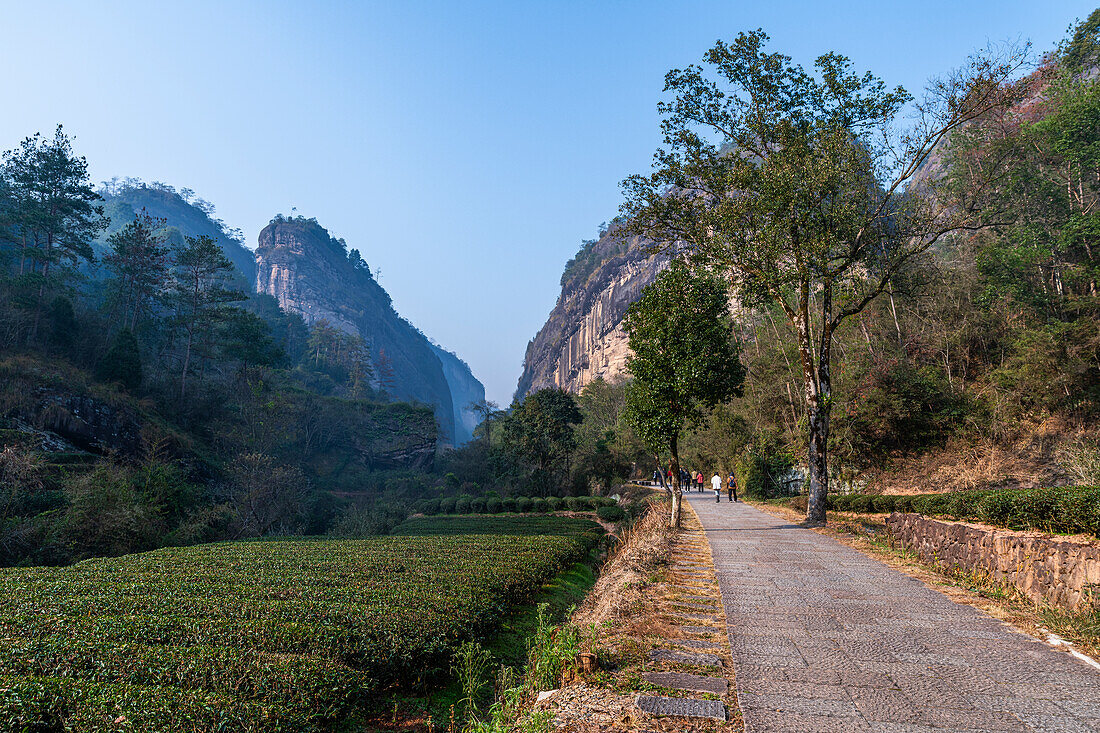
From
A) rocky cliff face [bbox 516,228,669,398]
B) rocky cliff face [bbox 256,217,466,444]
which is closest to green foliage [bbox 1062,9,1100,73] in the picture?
rocky cliff face [bbox 516,228,669,398]

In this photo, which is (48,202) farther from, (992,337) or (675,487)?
(992,337)

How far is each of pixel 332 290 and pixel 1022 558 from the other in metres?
133

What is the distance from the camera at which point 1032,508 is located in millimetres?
5590

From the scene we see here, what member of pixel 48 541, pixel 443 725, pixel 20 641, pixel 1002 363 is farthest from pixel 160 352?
pixel 1002 363

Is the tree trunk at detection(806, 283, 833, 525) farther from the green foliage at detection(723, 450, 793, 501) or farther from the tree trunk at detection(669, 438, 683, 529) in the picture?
the green foliage at detection(723, 450, 793, 501)

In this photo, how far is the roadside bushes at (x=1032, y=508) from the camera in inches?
191

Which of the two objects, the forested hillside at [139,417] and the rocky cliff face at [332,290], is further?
the rocky cliff face at [332,290]

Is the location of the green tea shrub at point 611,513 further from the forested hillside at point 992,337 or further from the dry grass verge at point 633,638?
the dry grass verge at point 633,638

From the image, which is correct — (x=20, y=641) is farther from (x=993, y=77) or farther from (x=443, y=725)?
(x=993, y=77)

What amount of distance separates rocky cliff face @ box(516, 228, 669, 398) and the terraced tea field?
5822 cm

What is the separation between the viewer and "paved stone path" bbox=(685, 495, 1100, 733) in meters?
2.69

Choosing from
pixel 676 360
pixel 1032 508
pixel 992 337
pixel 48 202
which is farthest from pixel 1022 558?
pixel 48 202

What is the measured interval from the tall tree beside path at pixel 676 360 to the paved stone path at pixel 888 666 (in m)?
5.65

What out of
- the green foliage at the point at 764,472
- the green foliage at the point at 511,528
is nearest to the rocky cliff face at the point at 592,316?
the green foliage at the point at 764,472
